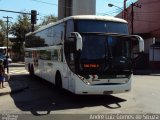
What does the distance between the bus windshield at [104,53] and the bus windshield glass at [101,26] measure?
0.32 metres

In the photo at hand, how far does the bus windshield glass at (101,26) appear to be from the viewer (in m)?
14.1

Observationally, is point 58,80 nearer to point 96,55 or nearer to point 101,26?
point 96,55

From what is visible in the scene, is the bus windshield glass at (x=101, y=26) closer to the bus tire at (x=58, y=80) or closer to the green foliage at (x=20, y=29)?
the bus tire at (x=58, y=80)

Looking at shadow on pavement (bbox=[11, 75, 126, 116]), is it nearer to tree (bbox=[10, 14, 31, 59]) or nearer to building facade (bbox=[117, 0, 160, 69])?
building facade (bbox=[117, 0, 160, 69])

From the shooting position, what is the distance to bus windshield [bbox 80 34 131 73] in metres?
13.8

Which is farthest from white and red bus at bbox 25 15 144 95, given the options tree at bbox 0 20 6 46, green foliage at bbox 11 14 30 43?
tree at bbox 0 20 6 46

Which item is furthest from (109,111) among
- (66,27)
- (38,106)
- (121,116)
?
(66,27)

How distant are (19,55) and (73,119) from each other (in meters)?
77.6

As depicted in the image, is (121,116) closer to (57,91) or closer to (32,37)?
(57,91)

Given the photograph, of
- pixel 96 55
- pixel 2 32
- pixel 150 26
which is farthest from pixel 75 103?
pixel 2 32

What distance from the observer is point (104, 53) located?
45.9 feet

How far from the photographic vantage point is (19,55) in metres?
87.2

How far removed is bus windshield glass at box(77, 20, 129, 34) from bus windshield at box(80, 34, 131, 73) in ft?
1.04

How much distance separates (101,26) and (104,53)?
1.08 meters
